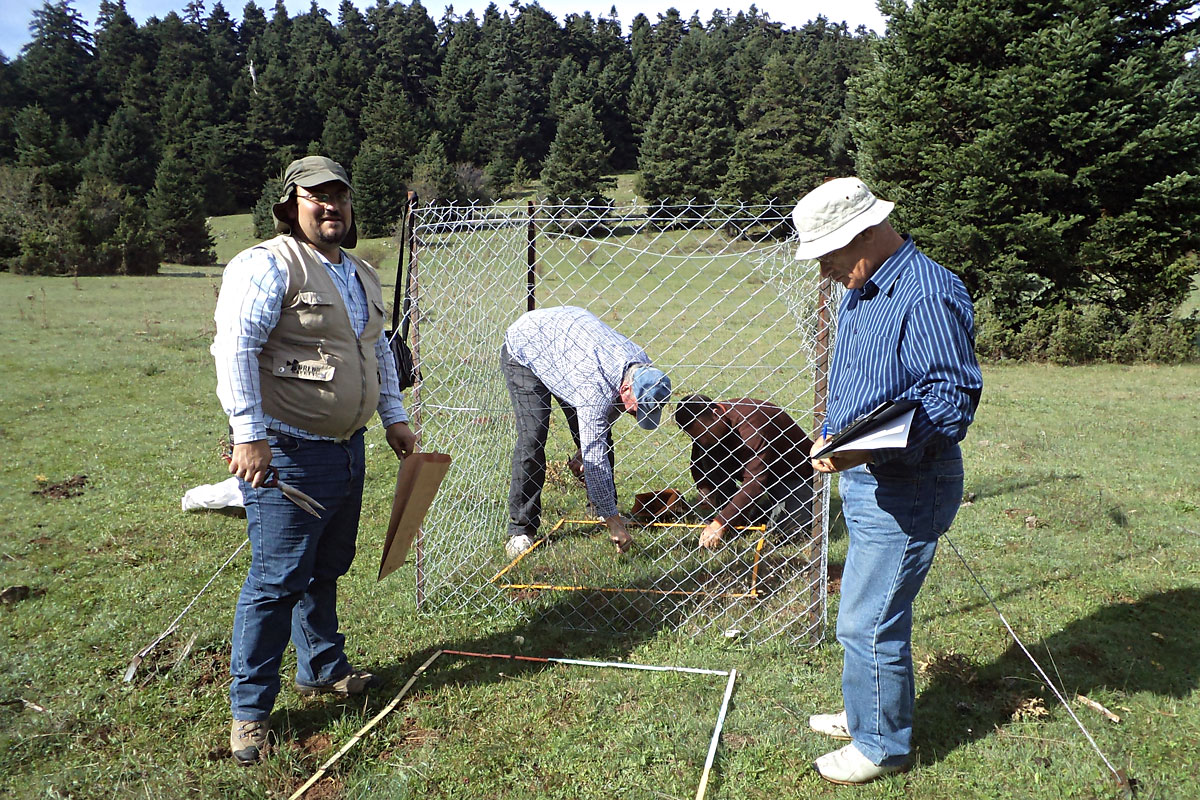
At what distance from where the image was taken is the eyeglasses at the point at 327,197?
7.95 feet

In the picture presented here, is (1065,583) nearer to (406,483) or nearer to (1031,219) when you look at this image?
(406,483)

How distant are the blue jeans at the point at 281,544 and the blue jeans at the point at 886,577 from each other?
1616mm

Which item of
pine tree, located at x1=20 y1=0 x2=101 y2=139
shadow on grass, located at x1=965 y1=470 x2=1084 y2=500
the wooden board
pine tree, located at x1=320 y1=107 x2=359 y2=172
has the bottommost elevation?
shadow on grass, located at x1=965 y1=470 x2=1084 y2=500

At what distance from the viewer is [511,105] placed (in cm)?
5944

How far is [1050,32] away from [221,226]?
4316cm

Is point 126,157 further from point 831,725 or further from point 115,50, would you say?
point 831,725

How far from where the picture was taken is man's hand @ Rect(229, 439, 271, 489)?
2184 millimetres

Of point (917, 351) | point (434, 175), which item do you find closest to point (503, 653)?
point (917, 351)

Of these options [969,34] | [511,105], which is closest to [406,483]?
[969,34]

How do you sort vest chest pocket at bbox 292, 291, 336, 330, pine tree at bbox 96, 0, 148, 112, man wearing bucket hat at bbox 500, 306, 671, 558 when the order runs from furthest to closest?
1. pine tree at bbox 96, 0, 148, 112
2. man wearing bucket hat at bbox 500, 306, 671, 558
3. vest chest pocket at bbox 292, 291, 336, 330

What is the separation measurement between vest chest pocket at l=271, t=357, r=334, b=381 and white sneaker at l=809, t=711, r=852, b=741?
2.03 metres

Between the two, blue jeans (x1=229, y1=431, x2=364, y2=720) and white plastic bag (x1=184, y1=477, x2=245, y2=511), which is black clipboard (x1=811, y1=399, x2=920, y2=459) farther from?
white plastic bag (x1=184, y1=477, x2=245, y2=511)

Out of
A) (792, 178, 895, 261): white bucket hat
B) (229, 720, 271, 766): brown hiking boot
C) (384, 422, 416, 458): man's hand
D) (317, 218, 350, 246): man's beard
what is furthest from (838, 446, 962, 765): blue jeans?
(229, 720, 271, 766): brown hiking boot

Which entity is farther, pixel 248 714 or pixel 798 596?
pixel 798 596
